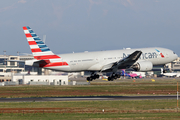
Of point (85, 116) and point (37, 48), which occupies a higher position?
point (37, 48)

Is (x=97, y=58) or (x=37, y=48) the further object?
(x=97, y=58)

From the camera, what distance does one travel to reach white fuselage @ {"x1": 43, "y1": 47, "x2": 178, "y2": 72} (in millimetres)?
60281

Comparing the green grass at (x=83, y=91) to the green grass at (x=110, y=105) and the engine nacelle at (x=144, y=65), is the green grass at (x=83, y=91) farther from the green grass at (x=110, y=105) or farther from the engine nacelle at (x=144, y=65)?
the green grass at (x=110, y=105)

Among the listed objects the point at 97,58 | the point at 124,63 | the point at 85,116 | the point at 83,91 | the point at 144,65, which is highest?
the point at 97,58

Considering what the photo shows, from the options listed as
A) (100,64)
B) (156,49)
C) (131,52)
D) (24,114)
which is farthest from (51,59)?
(24,114)

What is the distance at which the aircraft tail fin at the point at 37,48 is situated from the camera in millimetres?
59031

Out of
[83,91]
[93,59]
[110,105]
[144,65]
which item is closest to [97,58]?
[93,59]

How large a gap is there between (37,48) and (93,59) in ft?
35.2

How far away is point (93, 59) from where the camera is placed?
201ft

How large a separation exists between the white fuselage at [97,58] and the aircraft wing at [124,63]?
912 millimetres

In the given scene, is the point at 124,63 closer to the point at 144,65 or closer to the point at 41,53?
the point at 144,65

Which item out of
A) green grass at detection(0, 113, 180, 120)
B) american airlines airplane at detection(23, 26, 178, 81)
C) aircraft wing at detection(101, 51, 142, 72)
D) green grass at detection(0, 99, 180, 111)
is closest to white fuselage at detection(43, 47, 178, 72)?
american airlines airplane at detection(23, 26, 178, 81)

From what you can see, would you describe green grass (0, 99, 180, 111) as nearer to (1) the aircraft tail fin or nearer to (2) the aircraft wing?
(1) the aircraft tail fin

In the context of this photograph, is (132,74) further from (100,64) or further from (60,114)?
(60,114)
